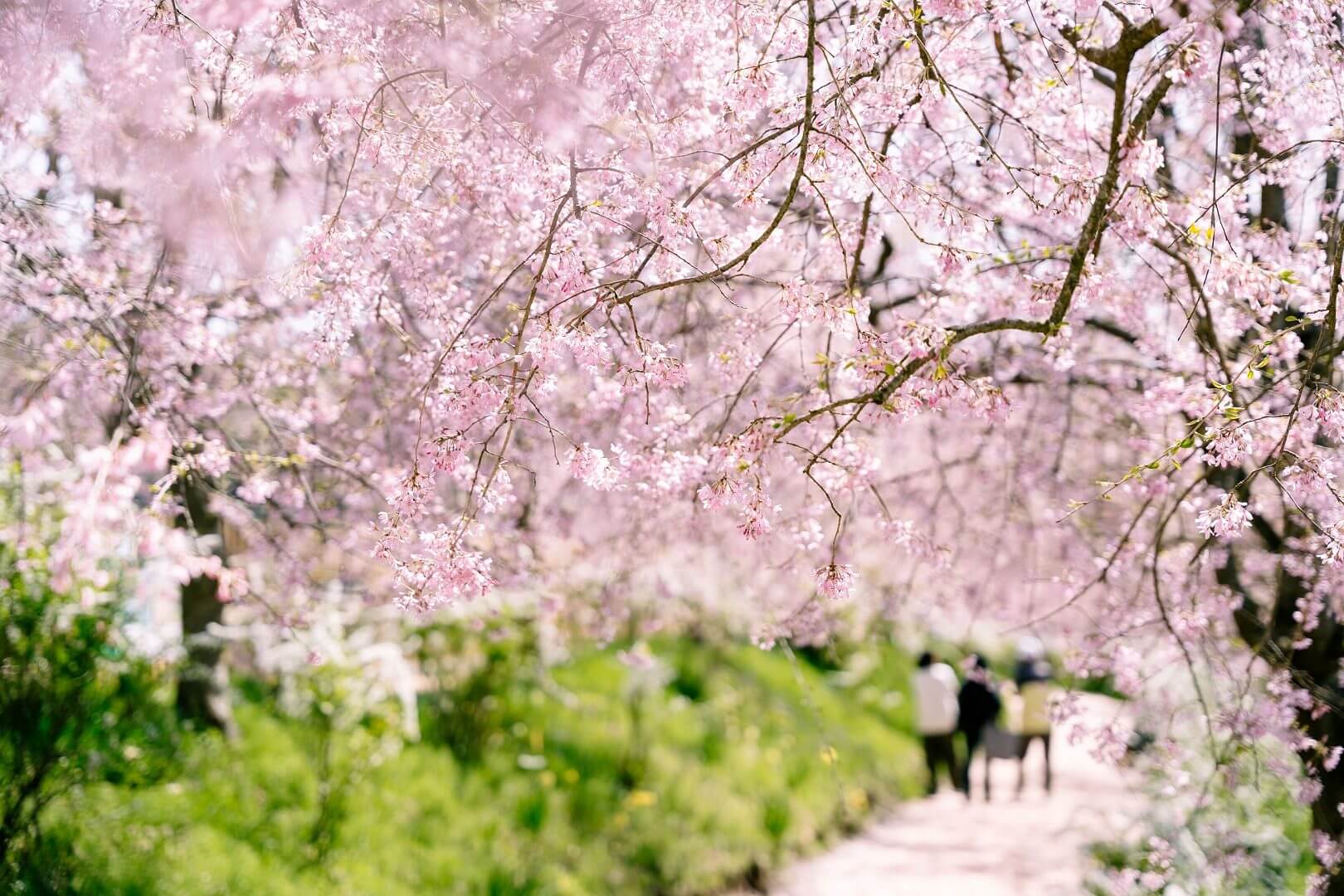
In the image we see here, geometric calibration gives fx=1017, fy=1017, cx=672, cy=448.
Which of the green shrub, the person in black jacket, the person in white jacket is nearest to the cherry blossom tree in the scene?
the green shrub

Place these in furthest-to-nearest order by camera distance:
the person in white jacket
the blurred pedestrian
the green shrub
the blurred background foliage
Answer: the blurred pedestrian, the person in white jacket, the blurred background foliage, the green shrub

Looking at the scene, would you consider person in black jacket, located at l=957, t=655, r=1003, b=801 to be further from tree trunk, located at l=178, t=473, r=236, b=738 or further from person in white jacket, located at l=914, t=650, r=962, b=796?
tree trunk, located at l=178, t=473, r=236, b=738

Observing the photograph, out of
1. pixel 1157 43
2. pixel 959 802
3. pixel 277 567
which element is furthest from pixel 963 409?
pixel 959 802

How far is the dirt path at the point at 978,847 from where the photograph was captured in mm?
7430

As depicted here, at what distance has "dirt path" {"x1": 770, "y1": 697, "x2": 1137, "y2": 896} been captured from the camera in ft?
24.4

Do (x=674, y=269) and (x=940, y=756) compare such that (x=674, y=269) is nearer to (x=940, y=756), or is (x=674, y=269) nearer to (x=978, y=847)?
(x=978, y=847)

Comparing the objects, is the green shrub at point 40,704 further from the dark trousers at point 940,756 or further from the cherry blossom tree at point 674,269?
the dark trousers at point 940,756

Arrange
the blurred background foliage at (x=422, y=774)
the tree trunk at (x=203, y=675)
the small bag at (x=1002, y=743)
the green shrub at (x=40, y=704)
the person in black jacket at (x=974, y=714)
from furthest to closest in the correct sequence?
the small bag at (x=1002, y=743), the person in black jacket at (x=974, y=714), the tree trunk at (x=203, y=675), the blurred background foliage at (x=422, y=774), the green shrub at (x=40, y=704)

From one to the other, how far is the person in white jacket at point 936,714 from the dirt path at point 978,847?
37 cm

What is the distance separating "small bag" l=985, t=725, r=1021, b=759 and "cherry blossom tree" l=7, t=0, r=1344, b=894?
4.69m

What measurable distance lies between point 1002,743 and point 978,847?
2.04 m

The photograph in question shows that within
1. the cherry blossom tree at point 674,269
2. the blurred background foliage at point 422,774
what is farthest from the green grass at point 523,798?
the cherry blossom tree at point 674,269

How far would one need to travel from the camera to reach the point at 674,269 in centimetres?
354

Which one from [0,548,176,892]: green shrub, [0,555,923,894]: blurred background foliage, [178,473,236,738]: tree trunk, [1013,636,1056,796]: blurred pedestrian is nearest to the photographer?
[0,548,176,892]: green shrub
